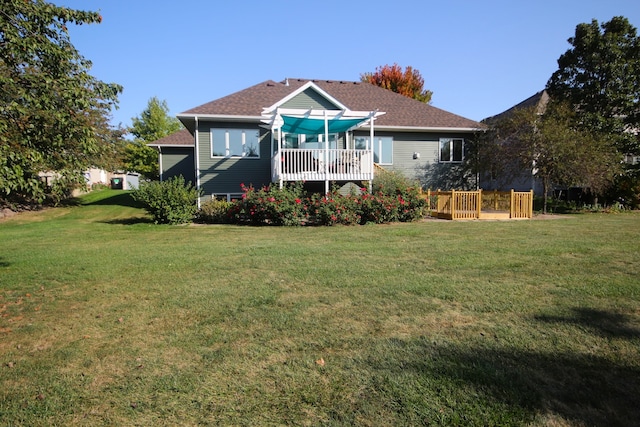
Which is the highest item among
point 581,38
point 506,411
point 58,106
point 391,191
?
point 581,38

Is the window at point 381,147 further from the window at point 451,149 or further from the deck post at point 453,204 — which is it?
the deck post at point 453,204

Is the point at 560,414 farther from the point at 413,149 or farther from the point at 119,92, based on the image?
the point at 413,149

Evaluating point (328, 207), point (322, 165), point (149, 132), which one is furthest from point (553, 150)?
point (149, 132)

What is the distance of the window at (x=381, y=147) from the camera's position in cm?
1892

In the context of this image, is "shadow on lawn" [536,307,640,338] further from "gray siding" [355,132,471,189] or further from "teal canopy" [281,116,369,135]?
"gray siding" [355,132,471,189]

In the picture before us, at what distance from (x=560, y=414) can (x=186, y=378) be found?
8.28 ft

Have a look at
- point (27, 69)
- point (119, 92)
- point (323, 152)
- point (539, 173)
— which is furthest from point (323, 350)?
point (539, 173)

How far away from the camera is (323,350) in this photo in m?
3.30

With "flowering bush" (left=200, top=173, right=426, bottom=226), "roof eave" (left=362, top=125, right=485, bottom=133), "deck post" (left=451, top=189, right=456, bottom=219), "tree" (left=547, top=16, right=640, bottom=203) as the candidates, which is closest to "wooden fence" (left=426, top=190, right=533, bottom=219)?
"deck post" (left=451, top=189, right=456, bottom=219)

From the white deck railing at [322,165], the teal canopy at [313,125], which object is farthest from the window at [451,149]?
the white deck railing at [322,165]

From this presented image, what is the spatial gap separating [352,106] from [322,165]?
223 inches

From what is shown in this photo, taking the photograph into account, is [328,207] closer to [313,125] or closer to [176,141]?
[313,125]

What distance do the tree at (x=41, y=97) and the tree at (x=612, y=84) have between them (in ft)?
72.4

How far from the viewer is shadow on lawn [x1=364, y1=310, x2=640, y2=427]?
7.91 ft
